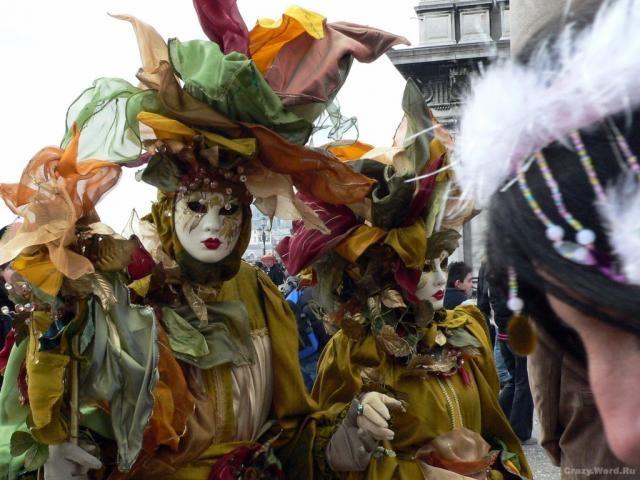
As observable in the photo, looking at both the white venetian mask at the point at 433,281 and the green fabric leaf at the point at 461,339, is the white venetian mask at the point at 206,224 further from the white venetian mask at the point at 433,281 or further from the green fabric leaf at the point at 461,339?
the green fabric leaf at the point at 461,339

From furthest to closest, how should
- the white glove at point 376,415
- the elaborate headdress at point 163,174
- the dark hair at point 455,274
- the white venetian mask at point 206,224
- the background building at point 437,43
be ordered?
the background building at point 437,43 → the dark hair at point 455,274 → the white glove at point 376,415 → the white venetian mask at point 206,224 → the elaborate headdress at point 163,174

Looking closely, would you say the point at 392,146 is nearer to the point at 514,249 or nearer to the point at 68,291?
the point at 68,291

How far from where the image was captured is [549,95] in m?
0.82

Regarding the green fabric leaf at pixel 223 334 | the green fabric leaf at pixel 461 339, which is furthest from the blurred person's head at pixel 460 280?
the green fabric leaf at pixel 223 334

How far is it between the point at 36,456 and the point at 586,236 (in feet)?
5.55

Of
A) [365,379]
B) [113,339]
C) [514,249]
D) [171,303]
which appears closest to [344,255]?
[365,379]

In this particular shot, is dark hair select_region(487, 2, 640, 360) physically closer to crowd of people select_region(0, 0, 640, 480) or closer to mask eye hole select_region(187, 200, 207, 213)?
crowd of people select_region(0, 0, 640, 480)

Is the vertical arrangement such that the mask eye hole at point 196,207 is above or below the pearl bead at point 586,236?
below

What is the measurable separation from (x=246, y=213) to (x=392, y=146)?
77 centimetres

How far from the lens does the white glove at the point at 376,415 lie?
244 cm


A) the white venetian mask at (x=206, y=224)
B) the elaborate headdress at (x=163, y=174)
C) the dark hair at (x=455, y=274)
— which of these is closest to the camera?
the elaborate headdress at (x=163, y=174)

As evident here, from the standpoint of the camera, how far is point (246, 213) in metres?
2.46

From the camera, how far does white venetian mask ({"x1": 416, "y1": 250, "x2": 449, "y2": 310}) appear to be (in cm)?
279

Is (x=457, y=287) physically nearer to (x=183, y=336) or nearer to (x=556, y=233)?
(x=183, y=336)
